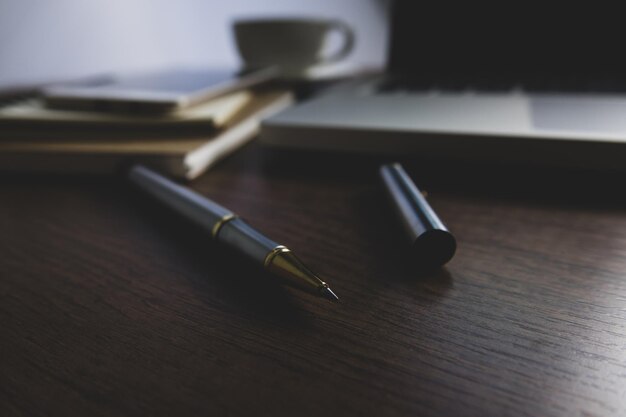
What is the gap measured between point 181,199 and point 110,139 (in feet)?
0.47

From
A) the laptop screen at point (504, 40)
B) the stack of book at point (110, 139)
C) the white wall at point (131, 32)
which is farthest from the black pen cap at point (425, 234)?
the white wall at point (131, 32)

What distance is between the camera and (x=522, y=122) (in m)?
0.30

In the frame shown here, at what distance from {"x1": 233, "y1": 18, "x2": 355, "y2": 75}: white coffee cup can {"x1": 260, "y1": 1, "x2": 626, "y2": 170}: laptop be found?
0.10m

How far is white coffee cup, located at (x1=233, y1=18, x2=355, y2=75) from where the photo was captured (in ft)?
1.99

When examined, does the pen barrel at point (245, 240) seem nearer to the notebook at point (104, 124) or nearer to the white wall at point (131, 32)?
the notebook at point (104, 124)

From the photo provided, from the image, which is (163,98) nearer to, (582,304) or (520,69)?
(582,304)

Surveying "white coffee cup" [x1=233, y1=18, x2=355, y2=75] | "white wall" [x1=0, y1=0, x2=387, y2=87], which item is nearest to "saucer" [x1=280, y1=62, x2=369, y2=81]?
"white coffee cup" [x1=233, y1=18, x2=355, y2=75]

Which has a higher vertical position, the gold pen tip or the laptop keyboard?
the laptop keyboard

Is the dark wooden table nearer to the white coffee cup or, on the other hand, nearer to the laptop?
the laptop

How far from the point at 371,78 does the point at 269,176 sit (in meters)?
0.27

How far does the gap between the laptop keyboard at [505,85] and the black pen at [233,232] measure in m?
0.26

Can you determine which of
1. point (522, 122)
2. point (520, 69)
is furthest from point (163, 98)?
point (520, 69)

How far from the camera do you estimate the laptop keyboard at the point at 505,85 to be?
418mm

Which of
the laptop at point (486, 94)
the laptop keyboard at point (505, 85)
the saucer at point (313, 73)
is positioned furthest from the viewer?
the saucer at point (313, 73)
